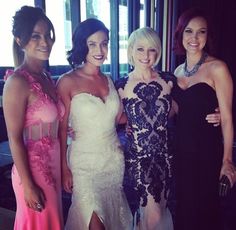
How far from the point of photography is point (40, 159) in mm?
1599

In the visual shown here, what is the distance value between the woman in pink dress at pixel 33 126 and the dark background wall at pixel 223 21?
174 inches

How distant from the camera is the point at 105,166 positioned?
1969 mm

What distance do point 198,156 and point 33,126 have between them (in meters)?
1.08

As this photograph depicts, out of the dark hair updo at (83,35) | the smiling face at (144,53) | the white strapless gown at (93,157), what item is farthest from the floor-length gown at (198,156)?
the dark hair updo at (83,35)

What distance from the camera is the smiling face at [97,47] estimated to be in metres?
1.86

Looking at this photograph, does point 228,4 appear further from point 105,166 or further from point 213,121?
point 105,166

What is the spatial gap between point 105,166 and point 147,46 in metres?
0.84

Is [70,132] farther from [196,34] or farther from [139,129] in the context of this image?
[196,34]

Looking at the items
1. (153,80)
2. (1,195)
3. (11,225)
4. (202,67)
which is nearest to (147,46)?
(153,80)
